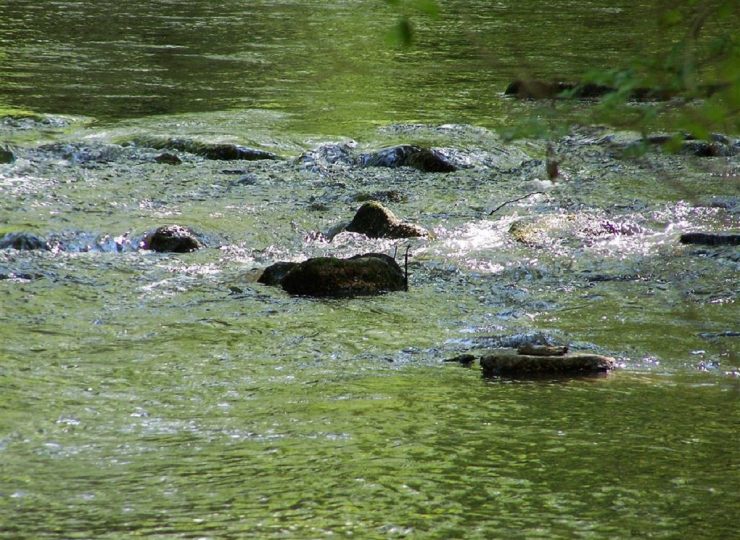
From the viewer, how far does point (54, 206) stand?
11.8 meters

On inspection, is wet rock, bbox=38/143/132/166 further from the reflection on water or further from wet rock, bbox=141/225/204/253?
wet rock, bbox=141/225/204/253

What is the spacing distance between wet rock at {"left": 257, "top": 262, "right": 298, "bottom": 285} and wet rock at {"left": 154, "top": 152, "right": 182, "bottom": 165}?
4.67m

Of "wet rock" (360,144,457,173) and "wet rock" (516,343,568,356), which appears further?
"wet rock" (360,144,457,173)

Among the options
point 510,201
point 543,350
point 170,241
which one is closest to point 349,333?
point 543,350

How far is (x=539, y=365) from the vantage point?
717 centimetres

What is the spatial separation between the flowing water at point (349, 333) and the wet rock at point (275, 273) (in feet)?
0.49

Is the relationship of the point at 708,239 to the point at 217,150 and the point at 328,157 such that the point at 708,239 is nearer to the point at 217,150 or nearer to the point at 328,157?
the point at 328,157

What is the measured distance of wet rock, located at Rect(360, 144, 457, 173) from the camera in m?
13.8

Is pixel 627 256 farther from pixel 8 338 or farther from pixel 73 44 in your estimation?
pixel 73 44

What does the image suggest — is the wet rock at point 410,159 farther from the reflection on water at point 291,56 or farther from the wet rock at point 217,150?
the reflection on water at point 291,56

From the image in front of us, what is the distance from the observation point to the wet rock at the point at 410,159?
13781 mm

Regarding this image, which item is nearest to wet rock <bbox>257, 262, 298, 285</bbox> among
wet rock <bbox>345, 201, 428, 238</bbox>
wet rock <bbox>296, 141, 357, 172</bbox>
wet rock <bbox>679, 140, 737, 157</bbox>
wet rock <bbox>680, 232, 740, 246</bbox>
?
wet rock <bbox>345, 201, 428, 238</bbox>

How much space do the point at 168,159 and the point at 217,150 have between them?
0.62 metres

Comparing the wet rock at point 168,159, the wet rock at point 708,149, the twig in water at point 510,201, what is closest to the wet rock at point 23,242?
the wet rock at point 168,159
